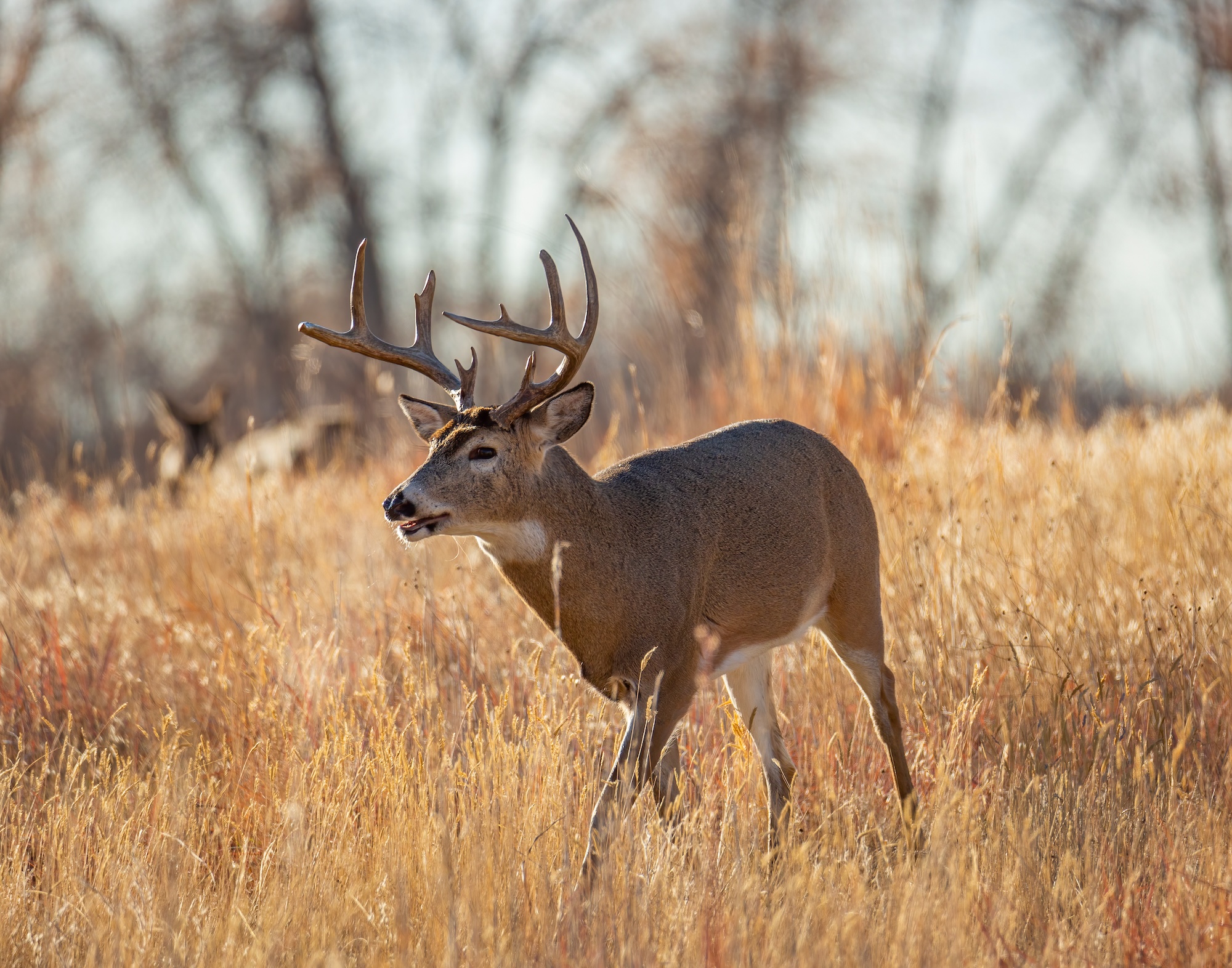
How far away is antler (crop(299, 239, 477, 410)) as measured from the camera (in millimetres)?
4855

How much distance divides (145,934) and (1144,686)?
359cm

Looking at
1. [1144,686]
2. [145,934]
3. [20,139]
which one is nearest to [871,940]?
[145,934]

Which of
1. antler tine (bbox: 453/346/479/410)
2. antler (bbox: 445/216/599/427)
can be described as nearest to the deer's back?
antler (bbox: 445/216/599/427)

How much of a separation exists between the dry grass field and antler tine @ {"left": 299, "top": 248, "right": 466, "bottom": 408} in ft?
2.73

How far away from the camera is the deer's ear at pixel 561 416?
15.3ft

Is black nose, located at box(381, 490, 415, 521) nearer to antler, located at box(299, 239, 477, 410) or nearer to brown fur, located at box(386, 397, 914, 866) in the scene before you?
brown fur, located at box(386, 397, 914, 866)

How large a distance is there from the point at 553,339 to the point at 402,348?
0.60 m

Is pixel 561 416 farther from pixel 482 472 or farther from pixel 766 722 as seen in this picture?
pixel 766 722

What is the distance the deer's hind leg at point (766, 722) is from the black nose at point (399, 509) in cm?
152

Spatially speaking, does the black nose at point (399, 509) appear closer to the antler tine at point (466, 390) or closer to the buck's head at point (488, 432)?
the buck's head at point (488, 432)

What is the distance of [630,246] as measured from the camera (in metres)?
10.4

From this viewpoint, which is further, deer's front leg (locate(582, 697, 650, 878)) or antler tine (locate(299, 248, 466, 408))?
antler tine (locate(299, 248, 466, 408))

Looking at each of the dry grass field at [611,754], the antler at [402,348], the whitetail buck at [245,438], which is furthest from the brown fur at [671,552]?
the whitetail buck at [245,438]

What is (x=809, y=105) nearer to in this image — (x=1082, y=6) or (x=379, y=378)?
(x=1082, y=6)
